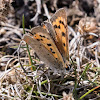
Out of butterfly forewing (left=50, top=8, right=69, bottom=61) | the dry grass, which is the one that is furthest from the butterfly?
the dry grass

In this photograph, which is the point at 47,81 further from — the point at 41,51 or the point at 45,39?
the point at 45,39

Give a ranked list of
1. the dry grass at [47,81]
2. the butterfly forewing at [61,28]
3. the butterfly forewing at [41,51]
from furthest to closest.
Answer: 1. the dry grass at [47,81]
2. the butterfly forewing at [61,28]
3. the butterfly forewing at [41,51]

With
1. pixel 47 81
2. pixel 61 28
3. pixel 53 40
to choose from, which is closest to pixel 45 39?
pixel 53 40

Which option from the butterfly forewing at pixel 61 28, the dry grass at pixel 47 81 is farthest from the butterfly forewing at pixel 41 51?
the dry grass at pixel 47 81

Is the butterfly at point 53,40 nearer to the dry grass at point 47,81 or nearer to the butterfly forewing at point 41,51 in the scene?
the butterfly forewing at point 41,51

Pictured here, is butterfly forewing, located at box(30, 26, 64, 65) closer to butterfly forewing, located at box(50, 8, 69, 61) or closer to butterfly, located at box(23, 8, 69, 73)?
butterfly, located at box(23, 8, 69, 73)

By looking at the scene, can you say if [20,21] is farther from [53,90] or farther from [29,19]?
[53,90]

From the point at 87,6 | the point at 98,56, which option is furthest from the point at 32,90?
the point at 87,6
